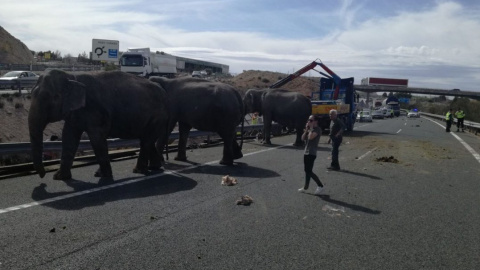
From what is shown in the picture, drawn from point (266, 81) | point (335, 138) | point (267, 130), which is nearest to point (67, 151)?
point (335, 138)

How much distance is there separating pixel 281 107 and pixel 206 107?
28.7ft

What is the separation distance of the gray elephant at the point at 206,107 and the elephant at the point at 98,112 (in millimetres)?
1362

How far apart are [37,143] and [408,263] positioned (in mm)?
6638

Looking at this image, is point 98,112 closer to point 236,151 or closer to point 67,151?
point 67,151

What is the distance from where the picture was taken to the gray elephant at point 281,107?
833 inches

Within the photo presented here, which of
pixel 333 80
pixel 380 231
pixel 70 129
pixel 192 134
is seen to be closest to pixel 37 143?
pixel 70 129

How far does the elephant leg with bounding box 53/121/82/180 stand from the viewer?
9.63 metres

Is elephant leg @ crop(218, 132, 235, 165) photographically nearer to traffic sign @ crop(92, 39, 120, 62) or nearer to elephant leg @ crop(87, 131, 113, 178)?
elephant leg @ crop(87, 131, 113, 178)

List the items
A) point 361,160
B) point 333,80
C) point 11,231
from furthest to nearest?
point 333,80
point 361,160
point 11,231

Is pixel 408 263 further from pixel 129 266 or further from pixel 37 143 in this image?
pixel 37 143

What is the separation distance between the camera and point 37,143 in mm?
8977

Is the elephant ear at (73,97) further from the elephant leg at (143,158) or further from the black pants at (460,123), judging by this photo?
the black pants at (460,123)

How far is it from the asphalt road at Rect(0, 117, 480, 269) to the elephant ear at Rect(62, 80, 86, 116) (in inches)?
56.0

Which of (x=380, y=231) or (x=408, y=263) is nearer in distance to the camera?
(x=408, y=263)
